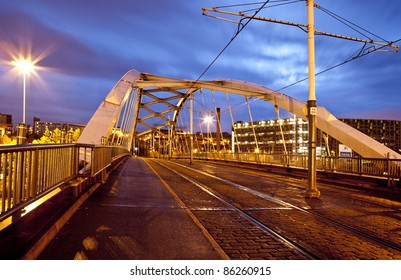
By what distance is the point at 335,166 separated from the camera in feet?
56.7

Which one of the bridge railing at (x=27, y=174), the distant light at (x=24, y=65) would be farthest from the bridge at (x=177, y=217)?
the distant light at (x=24, y=65)

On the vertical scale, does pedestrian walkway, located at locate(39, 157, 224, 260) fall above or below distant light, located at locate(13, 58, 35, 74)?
below

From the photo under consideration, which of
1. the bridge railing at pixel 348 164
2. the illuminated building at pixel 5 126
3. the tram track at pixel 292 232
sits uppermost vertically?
the illuminated building at pixel 5 126

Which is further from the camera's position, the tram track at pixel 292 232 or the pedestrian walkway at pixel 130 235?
the tram track at pixel 292 232

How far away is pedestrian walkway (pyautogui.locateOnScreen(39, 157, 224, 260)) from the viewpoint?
187 inches

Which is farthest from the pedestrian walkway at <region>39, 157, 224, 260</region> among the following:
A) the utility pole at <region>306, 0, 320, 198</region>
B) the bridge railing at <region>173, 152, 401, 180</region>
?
the bridge railing at <region>173, 152, 401, 180</region>

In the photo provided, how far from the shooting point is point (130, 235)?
5.73 metres

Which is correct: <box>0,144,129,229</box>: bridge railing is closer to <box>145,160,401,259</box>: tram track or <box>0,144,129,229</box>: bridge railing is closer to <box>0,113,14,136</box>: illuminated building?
<box>145,160,401,259</box>: tram track

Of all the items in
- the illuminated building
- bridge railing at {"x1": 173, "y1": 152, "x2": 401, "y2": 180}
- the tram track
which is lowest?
the tram track

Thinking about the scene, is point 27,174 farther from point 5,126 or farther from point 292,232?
point 5,126

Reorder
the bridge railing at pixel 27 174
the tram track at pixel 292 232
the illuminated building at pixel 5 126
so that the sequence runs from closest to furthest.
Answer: the bridge railing at pixel 27 174 < the tram track at pixel 292 232 < the illuminated building at pixel 5 126

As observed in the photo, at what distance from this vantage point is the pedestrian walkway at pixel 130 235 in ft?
15.5

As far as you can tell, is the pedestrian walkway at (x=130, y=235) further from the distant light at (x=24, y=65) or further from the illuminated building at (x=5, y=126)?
the illuminated building at (x=5, y=126)

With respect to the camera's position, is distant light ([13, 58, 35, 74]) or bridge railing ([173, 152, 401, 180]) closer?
bridge railing ([173, 152, 401, 180])
